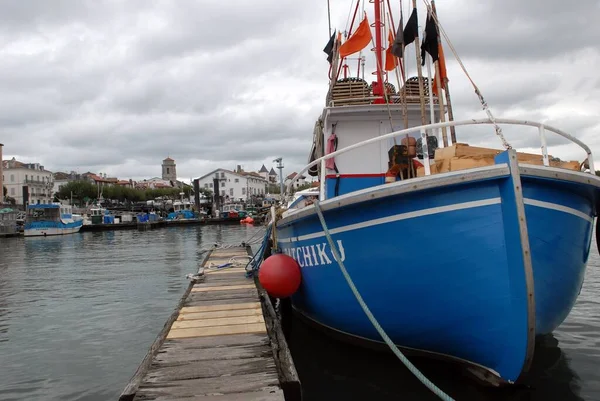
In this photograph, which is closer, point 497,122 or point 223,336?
point 497,122

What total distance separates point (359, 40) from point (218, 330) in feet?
21.0

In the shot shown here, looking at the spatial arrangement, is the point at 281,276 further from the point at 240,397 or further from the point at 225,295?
the point at 240,397

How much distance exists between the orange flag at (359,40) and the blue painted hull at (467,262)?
5.17 m

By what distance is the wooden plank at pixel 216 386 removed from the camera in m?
3.97

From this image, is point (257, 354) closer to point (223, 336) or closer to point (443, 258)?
point (223, 336)

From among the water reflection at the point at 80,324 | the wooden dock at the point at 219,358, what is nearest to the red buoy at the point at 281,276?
the wooden dock at the point at 219,358

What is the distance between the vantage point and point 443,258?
459 cm

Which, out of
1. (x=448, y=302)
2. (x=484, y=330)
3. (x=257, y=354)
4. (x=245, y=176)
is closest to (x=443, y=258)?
(x=448, y=302)

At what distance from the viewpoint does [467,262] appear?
14.6 ft

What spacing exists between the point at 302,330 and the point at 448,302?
4166 millimetres

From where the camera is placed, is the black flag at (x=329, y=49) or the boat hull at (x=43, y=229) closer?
the black flag at (x=329, y=49)

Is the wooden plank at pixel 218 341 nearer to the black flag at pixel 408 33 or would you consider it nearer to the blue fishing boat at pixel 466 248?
the blue fishing boat at pixel 466 248

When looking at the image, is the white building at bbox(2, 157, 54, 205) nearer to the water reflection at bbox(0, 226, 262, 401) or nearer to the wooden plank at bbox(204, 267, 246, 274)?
the water reflection at bbox(0, 226, 262, 401)

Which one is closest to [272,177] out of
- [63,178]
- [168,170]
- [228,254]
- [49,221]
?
[168,170]
